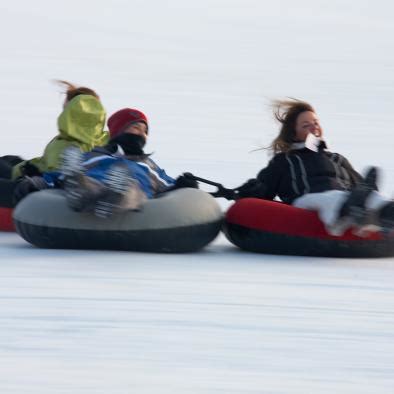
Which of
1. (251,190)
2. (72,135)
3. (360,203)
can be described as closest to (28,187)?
(72,135)

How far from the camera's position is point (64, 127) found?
6.73m

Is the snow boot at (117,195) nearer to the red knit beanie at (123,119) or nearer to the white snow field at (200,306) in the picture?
the white snow field at (200,306)

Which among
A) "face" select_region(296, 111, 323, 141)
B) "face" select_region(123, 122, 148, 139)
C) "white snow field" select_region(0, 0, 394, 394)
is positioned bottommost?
"white snow field" select_region(0, 0, 394, 394)

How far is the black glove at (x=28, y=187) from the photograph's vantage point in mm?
6523

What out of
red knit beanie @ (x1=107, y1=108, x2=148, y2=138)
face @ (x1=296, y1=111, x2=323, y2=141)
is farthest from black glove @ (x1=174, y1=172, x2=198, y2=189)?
face @ (x1=296, y1=111, x2=323, y2=141)

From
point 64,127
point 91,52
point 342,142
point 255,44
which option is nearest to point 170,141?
point 342,142

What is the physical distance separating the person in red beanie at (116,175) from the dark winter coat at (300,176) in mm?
386

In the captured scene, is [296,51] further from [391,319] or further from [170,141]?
[391,319]

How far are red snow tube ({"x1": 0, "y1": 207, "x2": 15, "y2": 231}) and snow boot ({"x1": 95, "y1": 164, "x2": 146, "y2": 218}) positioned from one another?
118cm

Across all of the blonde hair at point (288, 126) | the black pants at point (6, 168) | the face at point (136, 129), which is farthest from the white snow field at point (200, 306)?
the face at point (136, 129)

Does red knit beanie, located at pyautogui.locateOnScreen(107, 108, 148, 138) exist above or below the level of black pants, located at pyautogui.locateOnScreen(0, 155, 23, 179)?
above

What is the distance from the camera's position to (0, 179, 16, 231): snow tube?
6.75m

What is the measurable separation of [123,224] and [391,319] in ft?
5.45

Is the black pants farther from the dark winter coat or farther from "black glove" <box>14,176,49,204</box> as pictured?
the dark winter coat
